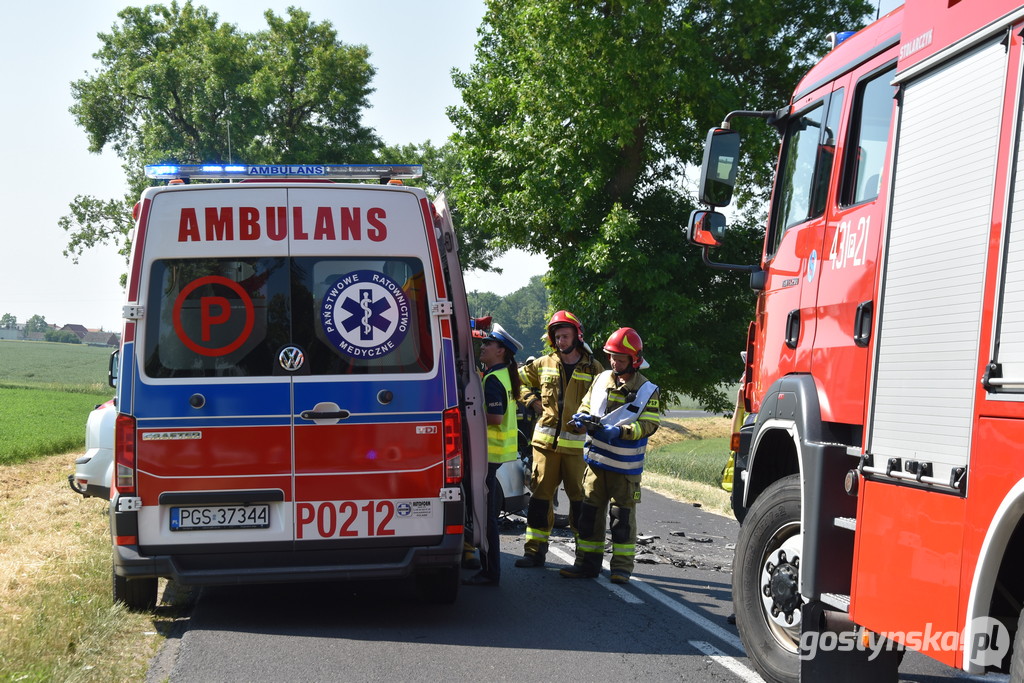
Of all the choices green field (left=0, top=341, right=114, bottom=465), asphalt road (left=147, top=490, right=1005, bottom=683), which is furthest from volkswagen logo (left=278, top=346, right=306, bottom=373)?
green field (left=0, top=341, right=114, bottom=465)

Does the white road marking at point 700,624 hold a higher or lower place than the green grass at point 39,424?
higher

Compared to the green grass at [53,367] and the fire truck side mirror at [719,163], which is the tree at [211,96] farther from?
the fire truck side mirror at [719,163]

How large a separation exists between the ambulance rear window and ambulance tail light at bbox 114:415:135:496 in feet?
1.02

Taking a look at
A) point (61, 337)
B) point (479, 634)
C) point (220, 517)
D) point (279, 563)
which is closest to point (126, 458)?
point (220, 517)

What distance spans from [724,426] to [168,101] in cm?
3026

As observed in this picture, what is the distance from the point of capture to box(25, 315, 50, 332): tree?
123 m

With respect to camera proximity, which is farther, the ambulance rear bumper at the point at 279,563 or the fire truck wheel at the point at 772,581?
the ambulance rear bumper at the point at 279,563

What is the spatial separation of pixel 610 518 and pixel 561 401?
1064 millimetres

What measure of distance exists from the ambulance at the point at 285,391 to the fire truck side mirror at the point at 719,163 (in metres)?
1.58

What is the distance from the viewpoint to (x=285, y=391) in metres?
6.30

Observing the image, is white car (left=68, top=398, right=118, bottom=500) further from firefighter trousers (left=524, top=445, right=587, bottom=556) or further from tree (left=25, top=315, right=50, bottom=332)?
tree (left=25, top=315, right=50, bottom=332)

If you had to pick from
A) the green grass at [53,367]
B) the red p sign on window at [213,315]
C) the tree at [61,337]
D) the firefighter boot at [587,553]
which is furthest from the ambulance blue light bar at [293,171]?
the tree at [61,337]

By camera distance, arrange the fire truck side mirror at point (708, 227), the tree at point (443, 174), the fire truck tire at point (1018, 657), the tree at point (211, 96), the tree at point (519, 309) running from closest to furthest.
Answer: the fire truck tire at point (1018, 657), the fire truck side mirror at point (708, 227), the tree at point (211, 96), the tree at point (443, 174), the tree at point (519, 309)

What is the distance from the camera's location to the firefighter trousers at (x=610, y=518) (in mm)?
8219
